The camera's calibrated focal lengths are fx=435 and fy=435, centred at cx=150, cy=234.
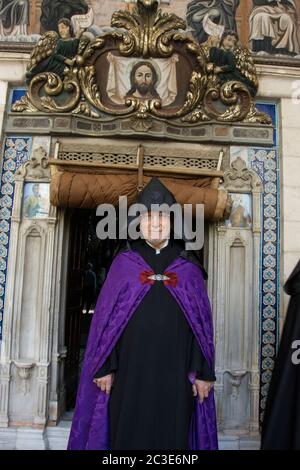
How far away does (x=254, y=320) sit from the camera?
4.46 meters

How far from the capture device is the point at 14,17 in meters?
4.95

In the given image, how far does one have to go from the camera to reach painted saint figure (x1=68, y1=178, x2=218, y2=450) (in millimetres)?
3051

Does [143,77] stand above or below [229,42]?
below

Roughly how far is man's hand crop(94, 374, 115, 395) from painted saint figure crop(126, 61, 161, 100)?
2.92 m

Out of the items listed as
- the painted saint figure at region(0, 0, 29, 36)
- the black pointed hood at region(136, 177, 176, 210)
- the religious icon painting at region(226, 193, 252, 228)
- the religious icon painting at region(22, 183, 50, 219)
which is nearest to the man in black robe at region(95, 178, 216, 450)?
the black pointed hood at region(136, 177, 176, 210)

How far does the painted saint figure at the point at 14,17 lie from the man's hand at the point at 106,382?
3880mm

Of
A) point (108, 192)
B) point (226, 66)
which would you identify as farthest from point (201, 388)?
point (226, 66)

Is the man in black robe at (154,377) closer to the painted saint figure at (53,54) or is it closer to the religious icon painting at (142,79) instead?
the religious icon painting at (142,79)

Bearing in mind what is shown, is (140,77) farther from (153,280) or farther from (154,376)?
(154,376)

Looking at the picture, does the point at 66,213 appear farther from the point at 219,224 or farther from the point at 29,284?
the point at 219,224

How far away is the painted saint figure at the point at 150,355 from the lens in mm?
3051

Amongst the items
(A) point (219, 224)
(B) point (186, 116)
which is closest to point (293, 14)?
(B) point (186, 116)

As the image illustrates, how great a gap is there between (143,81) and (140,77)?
0.05 meters

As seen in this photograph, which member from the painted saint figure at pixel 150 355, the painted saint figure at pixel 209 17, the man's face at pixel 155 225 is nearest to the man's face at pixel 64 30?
the painted saint figure at pixel 209 17
